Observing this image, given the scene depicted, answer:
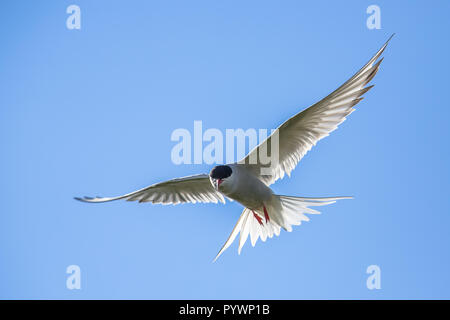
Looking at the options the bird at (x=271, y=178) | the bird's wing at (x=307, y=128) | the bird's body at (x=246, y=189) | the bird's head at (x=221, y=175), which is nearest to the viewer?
the bird's wing at (x=307, y=128)

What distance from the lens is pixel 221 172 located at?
6301mm

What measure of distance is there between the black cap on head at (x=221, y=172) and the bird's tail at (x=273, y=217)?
0.65m

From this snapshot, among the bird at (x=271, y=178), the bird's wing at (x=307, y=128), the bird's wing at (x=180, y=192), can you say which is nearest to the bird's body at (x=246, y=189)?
the bird at (x=271, y=178)

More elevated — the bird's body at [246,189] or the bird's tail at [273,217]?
the bird's body at [246,189]

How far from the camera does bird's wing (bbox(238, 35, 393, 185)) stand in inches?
233

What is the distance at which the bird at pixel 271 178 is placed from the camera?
6113 mm

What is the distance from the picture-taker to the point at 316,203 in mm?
6402

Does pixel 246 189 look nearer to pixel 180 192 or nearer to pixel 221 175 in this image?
pixel 221 175

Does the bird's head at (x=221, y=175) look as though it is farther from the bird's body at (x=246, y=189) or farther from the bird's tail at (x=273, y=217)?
the bird's tail at (x=273, y=217)

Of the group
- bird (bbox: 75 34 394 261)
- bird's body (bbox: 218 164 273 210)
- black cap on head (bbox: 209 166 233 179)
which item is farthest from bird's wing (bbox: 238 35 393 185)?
black cap on head (bbox: 209 166 233 179)

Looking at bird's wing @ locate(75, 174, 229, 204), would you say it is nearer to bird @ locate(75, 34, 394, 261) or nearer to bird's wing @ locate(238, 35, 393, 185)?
bird @ locate(75, 34, 394, 261)
